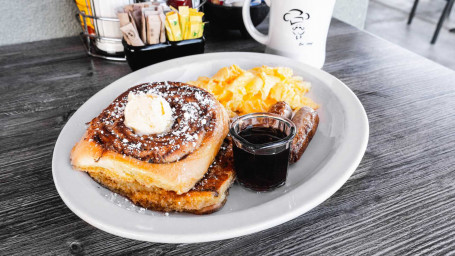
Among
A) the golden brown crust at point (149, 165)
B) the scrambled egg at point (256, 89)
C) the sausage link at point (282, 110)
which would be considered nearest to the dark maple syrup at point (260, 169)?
the golden brown crust at point (149, 165)

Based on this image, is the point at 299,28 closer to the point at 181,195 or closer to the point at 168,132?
the point at 168,132

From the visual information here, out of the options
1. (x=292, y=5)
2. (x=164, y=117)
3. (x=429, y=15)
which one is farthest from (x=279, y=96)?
(x=429, y=15)

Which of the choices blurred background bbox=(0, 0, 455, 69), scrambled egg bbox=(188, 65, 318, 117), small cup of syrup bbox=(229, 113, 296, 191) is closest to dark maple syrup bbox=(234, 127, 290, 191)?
small cup of syrup bbox=(229, 113, 296, 191)

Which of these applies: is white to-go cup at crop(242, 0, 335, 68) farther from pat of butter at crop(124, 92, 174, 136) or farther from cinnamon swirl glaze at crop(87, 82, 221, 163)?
pat of butter at crop(124, 92, 174, 136)

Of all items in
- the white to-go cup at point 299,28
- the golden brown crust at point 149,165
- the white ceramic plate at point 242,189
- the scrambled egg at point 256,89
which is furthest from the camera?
the white to-go cup at point 299,28

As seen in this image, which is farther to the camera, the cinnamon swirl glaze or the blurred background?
the blurred background

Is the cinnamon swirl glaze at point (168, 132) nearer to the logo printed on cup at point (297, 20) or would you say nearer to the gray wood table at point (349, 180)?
the gray wood table at point (349, 180)

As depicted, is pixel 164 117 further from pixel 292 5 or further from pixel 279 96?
pixel 292 5
